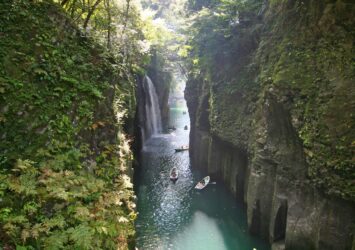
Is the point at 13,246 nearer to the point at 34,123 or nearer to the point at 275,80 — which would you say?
the point at 34,123

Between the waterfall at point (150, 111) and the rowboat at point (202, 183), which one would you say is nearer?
the rowboat at point (202, 183)

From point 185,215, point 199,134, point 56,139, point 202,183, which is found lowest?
point 185,215

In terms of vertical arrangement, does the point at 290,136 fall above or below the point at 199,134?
above

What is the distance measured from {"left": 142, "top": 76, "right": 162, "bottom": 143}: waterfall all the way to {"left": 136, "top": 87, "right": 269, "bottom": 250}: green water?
11450 mm

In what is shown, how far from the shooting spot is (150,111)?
45750 millimetres

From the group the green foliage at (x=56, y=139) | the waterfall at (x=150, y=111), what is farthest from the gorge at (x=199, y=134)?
the waterfall at (x=150, y=111)

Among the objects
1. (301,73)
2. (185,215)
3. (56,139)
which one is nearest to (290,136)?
(301,73)

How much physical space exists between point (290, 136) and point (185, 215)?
10006mm

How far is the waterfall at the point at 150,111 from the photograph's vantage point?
43.3 metres

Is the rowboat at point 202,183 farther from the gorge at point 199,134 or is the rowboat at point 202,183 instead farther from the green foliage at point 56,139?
the green foliage at point 56,139

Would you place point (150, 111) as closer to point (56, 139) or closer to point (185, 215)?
point (185, 215)

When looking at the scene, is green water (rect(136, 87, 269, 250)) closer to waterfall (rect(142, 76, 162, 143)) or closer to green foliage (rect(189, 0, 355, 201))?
green foliage (rect(189, 0, 355, 201))

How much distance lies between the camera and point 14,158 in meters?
7.55

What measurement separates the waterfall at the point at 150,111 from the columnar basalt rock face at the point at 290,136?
72.1 feet
